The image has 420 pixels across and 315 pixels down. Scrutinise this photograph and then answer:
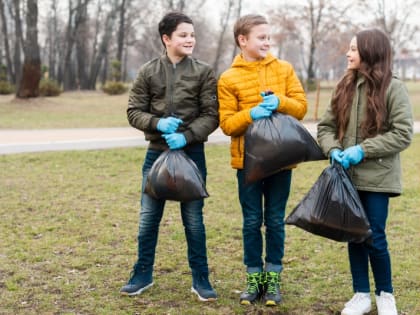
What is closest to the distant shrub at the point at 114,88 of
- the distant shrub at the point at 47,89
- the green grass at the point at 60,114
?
the distant shrub at the point at 47,89

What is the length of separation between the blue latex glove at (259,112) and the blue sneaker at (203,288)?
114 centimetres

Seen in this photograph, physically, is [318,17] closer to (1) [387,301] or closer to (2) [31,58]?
(2) [31,58]

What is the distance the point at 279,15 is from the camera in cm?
4341

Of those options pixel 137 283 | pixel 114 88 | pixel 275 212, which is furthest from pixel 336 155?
pixel 114 88

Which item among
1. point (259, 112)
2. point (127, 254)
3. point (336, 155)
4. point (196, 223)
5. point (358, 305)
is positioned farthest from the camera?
point (127, 254)

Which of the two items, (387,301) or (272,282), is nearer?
(387,301)

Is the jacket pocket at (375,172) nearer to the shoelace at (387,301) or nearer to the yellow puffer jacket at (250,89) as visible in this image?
the yellow puffer jacket at (250,89)

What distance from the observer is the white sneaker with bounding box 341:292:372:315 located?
366cm

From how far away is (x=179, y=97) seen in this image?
3.82m

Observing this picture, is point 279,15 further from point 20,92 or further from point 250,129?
point 250,129

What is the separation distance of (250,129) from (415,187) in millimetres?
5092

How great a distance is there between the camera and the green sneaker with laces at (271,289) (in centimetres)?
383

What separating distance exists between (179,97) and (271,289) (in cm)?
136

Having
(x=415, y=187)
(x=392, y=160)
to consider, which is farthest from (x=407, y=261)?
(x=415, y=187)
